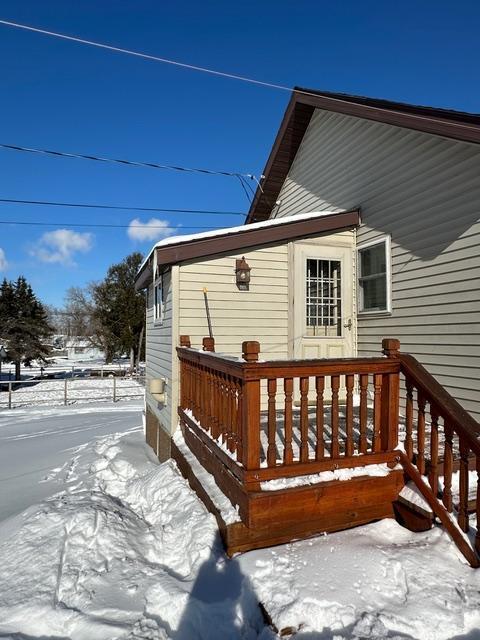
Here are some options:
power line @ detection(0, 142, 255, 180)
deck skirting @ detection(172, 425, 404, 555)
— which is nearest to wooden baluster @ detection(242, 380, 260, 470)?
deck skirting @ detection(172, 425, 404, 555)

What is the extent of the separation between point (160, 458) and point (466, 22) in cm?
873

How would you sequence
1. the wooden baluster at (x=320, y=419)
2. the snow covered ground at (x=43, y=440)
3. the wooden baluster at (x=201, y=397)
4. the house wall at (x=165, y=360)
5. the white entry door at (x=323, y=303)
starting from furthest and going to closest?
the white entry door at (x=323, y=303), the snow covered ground at (x=43, y=440), the house wall at (x=165, y=360), the wooden baluster at (x=201, y=397), the wooden baluster at (x=320, y=419)

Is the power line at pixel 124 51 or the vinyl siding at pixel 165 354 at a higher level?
the power line at pixel 124 51

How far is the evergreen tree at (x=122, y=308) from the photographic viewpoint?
2331cm

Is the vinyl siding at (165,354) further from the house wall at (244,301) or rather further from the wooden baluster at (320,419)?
the wooden baluster at (320,419)

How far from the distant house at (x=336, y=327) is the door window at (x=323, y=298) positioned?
2 cm

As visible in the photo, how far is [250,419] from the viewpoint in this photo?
2.56 metres

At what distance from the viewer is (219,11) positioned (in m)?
7.26

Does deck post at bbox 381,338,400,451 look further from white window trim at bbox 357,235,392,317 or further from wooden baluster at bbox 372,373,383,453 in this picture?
white window trim at bbox 357,235,392,317

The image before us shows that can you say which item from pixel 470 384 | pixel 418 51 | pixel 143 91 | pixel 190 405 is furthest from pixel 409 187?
pixel 143 91

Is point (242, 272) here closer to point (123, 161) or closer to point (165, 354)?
point (165, 354)

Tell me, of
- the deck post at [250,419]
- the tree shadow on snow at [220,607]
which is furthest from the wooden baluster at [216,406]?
the tree shadow on snow at [220,607]

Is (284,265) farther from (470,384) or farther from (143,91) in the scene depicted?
(143,91)

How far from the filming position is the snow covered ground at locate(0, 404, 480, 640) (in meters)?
1.94
